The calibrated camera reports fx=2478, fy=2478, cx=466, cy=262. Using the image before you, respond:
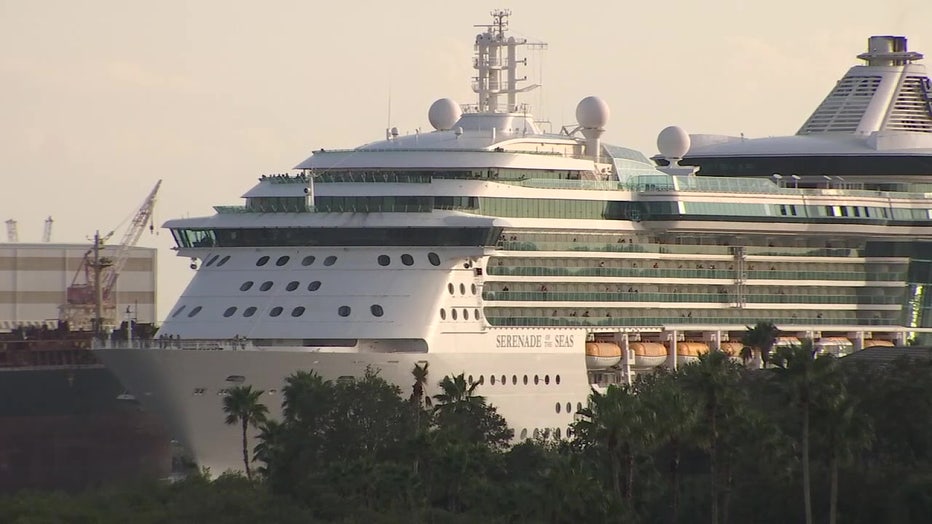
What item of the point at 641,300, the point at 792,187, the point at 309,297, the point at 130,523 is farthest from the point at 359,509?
the point at 792,187

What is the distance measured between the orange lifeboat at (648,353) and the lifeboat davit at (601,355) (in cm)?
100

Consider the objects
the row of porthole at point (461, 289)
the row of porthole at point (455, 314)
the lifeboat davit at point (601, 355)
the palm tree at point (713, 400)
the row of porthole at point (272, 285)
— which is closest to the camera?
the palm tree at point (713, 400)

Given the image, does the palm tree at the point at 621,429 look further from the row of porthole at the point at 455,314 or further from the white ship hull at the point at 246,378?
the row of porthole at the point at 455,314

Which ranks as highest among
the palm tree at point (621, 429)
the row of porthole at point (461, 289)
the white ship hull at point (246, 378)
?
the row of porthole at point (461, 289)

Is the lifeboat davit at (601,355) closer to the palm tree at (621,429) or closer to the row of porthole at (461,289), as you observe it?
the row of porthole at (461,289)

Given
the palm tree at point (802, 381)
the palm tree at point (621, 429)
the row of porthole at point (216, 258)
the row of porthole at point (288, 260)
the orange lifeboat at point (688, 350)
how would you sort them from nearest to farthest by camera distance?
the palm tree at point (621, 429)
the palm tree at point (802, 381)
the row of porthole at point (288, 260)
the row of porthole at point (216, 258)
the orange lifeboat at point (688, 350)

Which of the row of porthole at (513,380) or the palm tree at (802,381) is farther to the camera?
the row of porthole at (513,380)

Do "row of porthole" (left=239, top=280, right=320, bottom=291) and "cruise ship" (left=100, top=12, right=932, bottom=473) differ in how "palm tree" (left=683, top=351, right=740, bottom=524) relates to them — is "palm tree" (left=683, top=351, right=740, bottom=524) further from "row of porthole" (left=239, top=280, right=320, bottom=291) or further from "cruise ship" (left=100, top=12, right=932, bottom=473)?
"row of porthole" (left=239, top=280, right=320, bottom=291)

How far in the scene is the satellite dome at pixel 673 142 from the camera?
4028 inches

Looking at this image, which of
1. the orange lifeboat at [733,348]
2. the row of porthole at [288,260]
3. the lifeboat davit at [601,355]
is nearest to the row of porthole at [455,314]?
the row of porthole at [288,260]

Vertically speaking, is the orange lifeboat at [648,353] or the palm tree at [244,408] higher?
the orange lifeboat at [648,353]

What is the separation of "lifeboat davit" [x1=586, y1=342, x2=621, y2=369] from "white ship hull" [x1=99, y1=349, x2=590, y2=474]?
11.3 feet

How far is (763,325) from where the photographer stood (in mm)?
95500

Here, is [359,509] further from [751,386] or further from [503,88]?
[503,88]
